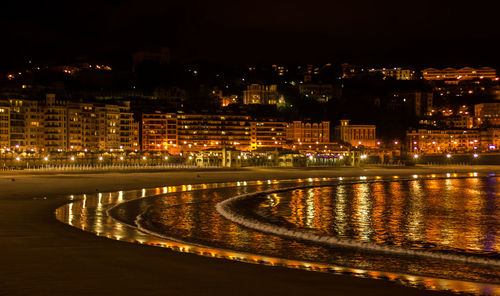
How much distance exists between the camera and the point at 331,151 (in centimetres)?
12338

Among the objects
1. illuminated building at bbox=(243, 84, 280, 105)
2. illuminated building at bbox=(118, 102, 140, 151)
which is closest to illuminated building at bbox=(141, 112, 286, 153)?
illuminated building at bbox=(118, 102, 140, 151)

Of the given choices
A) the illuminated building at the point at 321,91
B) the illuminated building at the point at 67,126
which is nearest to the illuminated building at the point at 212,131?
the illuminated building at the point at 67,126

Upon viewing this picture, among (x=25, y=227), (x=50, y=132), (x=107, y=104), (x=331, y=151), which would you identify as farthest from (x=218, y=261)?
(x=331, y=151)

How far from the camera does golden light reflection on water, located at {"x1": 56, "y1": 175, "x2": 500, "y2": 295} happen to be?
1152cm

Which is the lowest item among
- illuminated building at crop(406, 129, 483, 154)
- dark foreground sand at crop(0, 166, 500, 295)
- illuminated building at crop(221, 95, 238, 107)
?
dark foreground sand at crop(0, 166, 500, 295)

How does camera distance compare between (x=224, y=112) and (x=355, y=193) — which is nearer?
(x=355, y=193)

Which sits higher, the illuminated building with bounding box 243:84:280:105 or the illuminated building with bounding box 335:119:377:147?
the illuminated building with bounding box 243:84:280:105

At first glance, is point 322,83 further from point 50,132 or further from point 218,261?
point 218,261

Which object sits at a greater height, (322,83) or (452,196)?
(322,83)

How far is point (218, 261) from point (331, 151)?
Result: 4477 inches

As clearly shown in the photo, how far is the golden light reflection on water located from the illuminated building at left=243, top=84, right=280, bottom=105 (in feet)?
436

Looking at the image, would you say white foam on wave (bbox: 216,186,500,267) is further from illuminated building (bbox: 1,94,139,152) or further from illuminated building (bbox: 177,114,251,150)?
illuminated building (bbox: 177,114,251,150)

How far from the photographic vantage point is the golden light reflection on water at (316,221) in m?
11.5

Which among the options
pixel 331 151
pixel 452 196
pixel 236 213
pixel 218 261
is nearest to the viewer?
pixel 218 261
